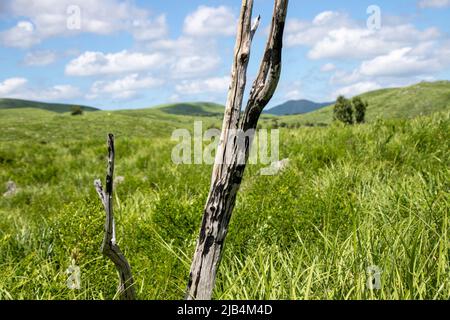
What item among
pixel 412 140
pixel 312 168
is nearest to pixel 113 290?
pixel 312 168

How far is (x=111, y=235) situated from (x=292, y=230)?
2670mm

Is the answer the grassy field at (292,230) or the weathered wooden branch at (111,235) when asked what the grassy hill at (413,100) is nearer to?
the grassy field at (292,230)

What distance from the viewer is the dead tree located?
2.47m

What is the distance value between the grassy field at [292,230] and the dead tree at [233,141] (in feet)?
1.28

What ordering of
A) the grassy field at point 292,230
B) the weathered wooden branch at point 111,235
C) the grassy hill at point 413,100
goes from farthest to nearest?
the grassy hill at point 413,100
the grassy field at point 292,230
the weathered wooden branch at point 111,235

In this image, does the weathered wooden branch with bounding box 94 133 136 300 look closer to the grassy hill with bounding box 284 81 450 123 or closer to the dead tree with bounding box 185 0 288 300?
the dead tree with bounding box 185 0 288 300

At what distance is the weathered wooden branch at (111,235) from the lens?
7.75 feet

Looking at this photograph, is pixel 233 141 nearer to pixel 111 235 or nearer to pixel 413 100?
pixel 111 235

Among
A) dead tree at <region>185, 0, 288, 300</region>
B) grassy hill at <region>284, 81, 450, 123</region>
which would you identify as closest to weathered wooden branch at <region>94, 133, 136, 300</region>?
dead tree at <region>185, 0, 288, 300</region>

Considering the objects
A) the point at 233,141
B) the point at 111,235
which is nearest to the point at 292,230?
the point at 233,141

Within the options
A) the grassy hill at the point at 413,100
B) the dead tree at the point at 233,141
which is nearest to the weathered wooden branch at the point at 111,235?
the dead tree at the point at 233,141

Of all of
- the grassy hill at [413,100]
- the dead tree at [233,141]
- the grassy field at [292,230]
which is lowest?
the grassy field at [292,230]

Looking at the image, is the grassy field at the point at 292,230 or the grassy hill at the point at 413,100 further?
the grassy hill at the point at 413,100
